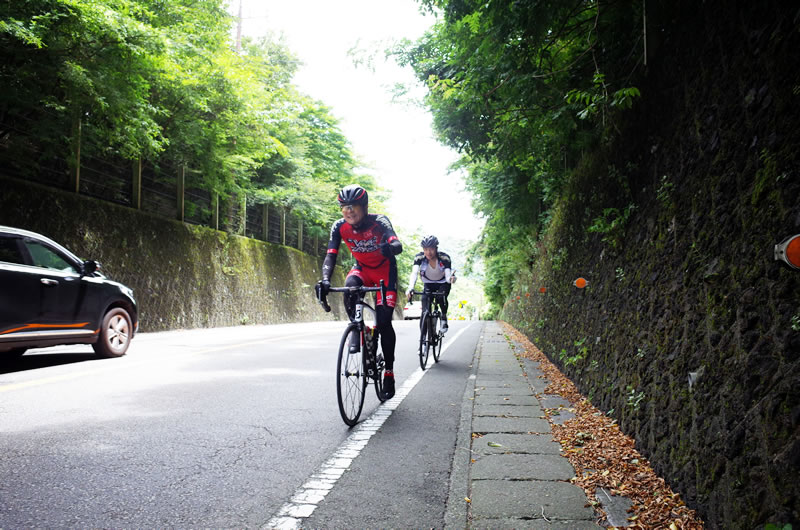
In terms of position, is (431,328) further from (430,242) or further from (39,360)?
(39,360)

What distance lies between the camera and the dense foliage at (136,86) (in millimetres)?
9906

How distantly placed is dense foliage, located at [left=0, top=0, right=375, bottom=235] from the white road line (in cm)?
883

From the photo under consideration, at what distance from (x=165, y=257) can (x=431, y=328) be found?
1199 centimetres

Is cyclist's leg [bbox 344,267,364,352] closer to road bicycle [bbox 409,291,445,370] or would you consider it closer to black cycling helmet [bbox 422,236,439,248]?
road bicycle [bbox 409,291,445,370]

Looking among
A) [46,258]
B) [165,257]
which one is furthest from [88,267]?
[165,257]

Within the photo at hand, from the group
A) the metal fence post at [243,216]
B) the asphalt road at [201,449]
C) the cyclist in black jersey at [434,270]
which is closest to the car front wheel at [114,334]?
the asphalt road at [201,449]

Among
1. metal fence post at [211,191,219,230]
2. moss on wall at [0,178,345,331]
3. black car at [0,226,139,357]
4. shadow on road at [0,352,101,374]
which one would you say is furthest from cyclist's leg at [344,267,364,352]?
metal fence post at [211,191,219,230]

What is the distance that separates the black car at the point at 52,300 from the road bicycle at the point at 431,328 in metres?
4.78

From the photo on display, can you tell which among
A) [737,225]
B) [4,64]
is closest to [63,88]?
[4,64]

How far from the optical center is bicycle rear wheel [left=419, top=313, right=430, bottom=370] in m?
8.09

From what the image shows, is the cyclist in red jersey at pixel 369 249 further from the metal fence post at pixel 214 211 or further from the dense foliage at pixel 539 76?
the metal fence post at pixel 214 211

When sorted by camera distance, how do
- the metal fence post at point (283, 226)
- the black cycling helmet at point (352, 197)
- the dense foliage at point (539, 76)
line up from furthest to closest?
1. the metal fence post at point (283, 226)
2. the black cycling helmet at point (352, 197)
3. the dense foliage at point (539, 76)

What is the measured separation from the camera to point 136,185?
55.4ft

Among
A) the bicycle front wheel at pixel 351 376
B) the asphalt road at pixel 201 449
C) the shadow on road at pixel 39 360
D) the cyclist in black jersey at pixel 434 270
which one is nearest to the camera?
the asphalt road at pixel 201 449
